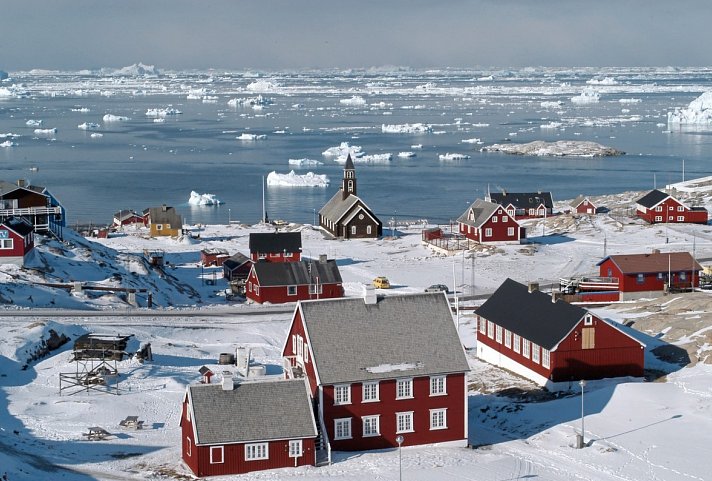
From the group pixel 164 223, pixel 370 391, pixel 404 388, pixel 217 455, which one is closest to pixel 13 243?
pixel 164 223

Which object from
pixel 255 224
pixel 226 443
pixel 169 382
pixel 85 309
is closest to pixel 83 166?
pixel 255 224

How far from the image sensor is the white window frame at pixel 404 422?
2886 centimetres

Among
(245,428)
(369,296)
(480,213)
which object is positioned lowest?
(245,428)

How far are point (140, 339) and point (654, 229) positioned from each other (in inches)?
1592

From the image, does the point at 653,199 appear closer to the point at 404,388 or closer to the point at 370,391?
the point at 404,388

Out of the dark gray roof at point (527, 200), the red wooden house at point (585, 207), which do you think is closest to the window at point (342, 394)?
the dark gray roof at point (527, 200)

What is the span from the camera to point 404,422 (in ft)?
94.9

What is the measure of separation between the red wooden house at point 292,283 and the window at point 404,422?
22.7 m

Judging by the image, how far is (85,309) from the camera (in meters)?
46.2

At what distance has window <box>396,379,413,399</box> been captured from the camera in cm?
2880

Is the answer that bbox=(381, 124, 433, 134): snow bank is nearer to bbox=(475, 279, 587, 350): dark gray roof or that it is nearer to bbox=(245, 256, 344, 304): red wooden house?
bbox=(245, 256, 344, 304): red wooden house

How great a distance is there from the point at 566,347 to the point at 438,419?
7.24 meters

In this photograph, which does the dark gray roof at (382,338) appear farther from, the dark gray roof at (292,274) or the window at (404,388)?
the dark gray roof at (292,274)

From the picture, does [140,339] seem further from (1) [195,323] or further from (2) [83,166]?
(2) [83,166]
